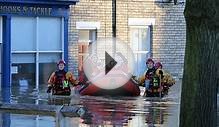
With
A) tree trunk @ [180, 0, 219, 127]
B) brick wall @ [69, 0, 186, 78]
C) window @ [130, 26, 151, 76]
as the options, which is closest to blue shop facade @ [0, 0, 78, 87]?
brick wall @ [69, 0, 186, 78]

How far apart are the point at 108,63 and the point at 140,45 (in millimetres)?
3042

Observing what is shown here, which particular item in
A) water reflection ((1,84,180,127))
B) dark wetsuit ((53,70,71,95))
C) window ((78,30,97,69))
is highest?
window ((78,30,97,69))

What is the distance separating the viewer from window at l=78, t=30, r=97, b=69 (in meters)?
25.6

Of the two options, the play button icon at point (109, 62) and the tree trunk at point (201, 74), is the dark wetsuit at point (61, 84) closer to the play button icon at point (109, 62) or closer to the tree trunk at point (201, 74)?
the play button icon at point (109, 62)

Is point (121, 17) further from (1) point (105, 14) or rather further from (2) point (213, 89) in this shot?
(2) point (213, 89)

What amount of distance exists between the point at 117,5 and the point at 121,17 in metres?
0.53

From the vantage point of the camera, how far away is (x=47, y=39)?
24.6 m

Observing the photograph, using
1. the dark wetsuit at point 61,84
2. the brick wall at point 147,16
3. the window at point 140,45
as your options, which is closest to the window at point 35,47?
the brick wall at point 147,16

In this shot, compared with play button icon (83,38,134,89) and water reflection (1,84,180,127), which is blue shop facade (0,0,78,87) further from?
play button icon (83,38,134,89)

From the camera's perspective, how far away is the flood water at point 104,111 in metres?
13.2

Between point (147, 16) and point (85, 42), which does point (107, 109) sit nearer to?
point (85, 42)

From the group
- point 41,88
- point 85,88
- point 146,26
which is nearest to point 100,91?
point 85,88

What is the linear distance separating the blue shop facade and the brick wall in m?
0.57

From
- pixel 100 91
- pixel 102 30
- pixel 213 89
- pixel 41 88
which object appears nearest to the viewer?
pixel 213 89
